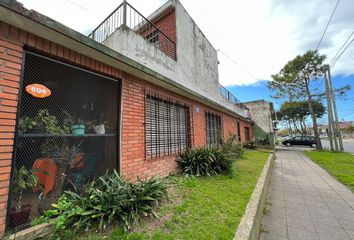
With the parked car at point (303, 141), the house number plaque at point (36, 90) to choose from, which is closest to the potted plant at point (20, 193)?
the house number plaque at point (36, 90)

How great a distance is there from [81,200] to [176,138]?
341 cm

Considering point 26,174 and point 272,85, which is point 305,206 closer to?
point 26,174

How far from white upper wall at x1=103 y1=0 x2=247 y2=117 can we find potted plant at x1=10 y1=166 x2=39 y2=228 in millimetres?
3595

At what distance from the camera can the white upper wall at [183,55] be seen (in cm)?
495

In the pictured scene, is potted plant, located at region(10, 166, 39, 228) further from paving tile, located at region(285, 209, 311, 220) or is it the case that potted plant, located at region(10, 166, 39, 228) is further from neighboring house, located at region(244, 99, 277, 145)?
neighboring house, located at region(244, 99, 277, 145)

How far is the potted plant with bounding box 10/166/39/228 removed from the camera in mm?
2043

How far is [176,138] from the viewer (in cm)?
550

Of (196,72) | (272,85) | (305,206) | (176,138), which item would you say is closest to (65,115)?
(176,138)

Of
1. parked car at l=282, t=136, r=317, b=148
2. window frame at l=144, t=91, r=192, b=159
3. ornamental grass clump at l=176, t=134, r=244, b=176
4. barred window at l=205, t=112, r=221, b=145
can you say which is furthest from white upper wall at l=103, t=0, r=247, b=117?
parked car at l=282, t=136, r=317, b=148

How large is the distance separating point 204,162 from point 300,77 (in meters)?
18.7

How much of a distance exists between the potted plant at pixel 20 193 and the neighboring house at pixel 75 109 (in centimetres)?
1

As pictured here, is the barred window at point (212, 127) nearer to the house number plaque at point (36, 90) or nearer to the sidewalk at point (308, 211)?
the sidewalk at point (308, 211)

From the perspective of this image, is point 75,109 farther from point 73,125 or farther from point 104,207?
point 104,207

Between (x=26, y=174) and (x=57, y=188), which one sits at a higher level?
(x=26, y=174)
